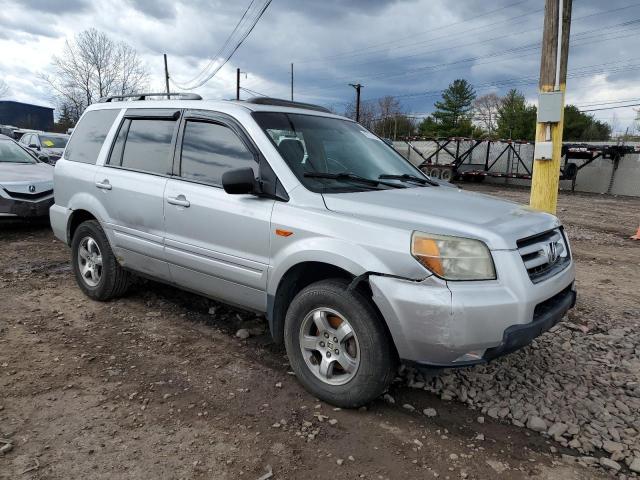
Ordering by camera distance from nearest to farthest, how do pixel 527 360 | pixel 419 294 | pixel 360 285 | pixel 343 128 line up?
pixel 419 294 → pixel 360 285 → pixel 527 360 → pixel 343 128

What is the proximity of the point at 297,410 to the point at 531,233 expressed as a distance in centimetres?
177

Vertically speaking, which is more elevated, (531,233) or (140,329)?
(531,233)

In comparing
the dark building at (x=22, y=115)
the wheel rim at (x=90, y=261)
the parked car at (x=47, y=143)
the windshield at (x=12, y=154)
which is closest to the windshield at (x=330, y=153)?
the wheel rim at (x=90, y=261)

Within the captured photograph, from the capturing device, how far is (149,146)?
4.30 m

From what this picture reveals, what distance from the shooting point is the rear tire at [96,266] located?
4.68 m

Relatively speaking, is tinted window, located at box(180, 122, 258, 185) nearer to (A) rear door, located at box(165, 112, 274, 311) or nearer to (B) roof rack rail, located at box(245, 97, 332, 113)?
(A) rear door, located at box(165, 112, 274, 311)

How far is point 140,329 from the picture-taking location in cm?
429

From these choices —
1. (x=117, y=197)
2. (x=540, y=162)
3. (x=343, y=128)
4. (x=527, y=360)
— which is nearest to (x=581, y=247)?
(x=540, y=162)

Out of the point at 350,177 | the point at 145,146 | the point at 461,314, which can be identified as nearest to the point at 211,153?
the point at 145,146

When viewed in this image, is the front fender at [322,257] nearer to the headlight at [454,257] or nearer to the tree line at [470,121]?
the headlight at [454,257]

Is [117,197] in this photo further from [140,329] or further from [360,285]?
[360,285]

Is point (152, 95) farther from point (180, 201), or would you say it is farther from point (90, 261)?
point (90, 261)

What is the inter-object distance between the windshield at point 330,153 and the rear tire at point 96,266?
210 centimetres

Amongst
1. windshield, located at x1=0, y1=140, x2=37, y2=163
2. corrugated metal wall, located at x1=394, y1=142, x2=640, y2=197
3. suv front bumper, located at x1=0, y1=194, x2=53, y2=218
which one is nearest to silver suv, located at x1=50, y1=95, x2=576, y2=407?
suv front bumper, located at x1=0, y1=194, x2=53, y2=218
